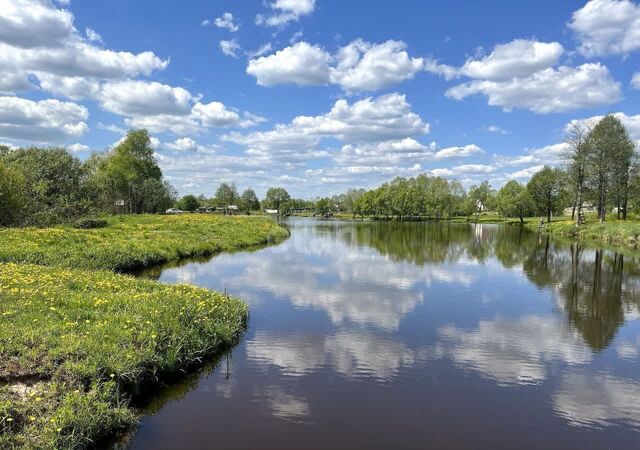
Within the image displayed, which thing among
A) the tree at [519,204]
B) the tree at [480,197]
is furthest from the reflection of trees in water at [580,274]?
the tree at [480,197]

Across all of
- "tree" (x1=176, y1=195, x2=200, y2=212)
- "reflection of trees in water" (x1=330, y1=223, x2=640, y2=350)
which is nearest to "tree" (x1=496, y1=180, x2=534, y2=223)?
"reflection of trees in water" (x1=330, y1=223, x2=640, y2=350)

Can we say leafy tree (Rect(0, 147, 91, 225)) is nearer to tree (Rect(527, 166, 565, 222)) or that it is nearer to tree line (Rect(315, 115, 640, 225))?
tree line (Rect(315, 115, 640, 225))

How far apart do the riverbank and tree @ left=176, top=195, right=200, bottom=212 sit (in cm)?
17046

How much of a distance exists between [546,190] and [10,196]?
10354 centimetres

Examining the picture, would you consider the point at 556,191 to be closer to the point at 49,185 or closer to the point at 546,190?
the point at 546,190

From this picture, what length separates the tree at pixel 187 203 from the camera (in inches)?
7146

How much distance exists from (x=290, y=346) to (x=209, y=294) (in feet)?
13.7

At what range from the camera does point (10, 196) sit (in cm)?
3303

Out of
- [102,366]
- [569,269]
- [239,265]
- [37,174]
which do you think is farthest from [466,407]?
[37,174]

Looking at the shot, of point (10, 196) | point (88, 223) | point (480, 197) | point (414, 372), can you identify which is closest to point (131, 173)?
point (88, 223)

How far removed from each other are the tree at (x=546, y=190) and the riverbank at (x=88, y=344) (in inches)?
4022

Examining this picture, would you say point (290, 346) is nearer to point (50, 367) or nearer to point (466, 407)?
point (466, 407)

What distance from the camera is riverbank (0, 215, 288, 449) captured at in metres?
7.79

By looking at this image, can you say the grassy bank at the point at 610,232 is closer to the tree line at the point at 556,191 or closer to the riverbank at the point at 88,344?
the tree line at the point at 556,191
